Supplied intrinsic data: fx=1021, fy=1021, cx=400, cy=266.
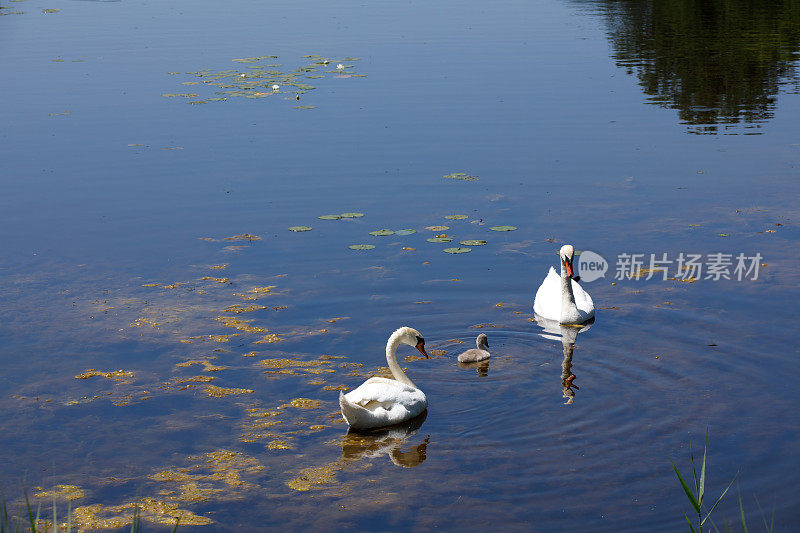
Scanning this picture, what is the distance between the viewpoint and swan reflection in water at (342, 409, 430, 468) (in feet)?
29.7

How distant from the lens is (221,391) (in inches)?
408

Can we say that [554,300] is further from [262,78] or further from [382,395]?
[262,78]

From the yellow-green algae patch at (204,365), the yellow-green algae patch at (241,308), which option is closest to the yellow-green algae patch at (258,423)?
the yellow-green algae patch at (204,365)

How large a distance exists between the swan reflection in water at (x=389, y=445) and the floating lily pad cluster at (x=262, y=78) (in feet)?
52.2

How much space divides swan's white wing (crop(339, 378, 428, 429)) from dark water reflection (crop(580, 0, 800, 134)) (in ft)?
45.9

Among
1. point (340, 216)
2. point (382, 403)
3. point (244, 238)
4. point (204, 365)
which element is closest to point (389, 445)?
point (382, 403)

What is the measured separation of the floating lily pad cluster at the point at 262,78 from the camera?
26.0 metres

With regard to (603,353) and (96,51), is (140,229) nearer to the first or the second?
(603,353)

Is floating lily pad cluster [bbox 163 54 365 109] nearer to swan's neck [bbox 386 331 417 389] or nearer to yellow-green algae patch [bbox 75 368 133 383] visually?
yellow-green algae patch [bbox 75 368 133 383]

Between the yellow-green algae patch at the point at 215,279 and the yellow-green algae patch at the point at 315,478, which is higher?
the yellow-green algae patch at the point at 315,478

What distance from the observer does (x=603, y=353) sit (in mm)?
11242

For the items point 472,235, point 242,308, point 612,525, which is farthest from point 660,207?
point 612,525

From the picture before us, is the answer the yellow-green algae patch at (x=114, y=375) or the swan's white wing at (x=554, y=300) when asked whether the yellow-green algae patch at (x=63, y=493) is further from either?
the swan's white wing at (x=554, y=300)

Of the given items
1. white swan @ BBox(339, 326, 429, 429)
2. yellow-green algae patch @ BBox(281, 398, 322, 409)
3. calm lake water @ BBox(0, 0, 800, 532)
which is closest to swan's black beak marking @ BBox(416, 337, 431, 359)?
calm lake water @ BBox(0, 0, 800, 532)
